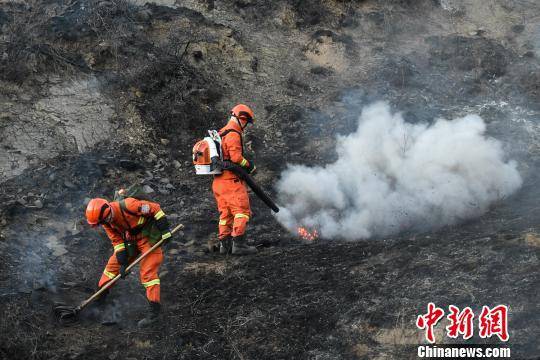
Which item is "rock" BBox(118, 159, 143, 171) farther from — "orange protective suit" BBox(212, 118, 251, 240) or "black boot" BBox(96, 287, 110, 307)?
"black boot" BBox(96, 287, 110, 307)

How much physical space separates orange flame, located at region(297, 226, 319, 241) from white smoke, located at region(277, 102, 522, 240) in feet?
0.32

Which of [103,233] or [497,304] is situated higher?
[103,233]

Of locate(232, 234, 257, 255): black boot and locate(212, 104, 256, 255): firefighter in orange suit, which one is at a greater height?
locate(212, 104, 256, 255): firefighter in orange suit

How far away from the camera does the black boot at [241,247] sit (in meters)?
7.77

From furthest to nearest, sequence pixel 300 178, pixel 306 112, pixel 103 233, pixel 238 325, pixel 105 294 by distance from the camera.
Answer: pixel 306 112
pixel 300 178
pixel 103 233
pixel 105 294
pixel 238 325

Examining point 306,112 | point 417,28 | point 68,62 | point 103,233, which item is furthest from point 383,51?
point 103,233

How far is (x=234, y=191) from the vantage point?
7.72 m

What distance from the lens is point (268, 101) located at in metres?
11.9

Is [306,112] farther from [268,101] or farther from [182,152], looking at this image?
[182,152]

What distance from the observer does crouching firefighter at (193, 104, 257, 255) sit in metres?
7.62

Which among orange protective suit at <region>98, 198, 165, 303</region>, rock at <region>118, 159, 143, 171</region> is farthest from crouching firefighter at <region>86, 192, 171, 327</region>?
rock at <region>118, 159, 143, 171</region>

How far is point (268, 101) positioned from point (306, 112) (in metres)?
0.82

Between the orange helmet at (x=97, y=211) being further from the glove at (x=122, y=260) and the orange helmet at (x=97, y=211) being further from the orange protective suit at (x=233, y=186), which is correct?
the orange protective suit at (x=233, y=186)

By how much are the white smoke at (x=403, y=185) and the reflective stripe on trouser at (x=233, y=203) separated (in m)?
1.06
